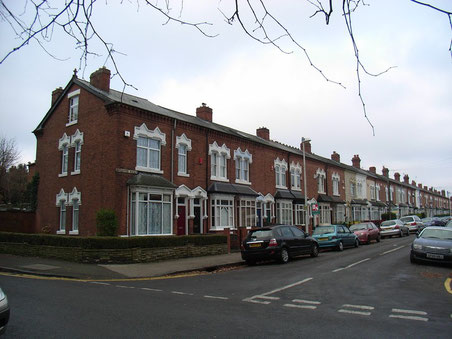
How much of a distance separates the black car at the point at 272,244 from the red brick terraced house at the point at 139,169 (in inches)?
229

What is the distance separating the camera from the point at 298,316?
6.68 metres

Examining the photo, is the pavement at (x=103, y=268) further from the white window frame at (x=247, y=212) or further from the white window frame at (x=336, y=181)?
the white window frame at (x=336, y=181)

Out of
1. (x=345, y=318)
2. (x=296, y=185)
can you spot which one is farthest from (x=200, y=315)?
(x=296, y=185)

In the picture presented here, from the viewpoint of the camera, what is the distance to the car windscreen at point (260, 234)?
1585 cm

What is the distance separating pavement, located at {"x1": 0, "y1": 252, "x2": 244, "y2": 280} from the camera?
40.7 ft

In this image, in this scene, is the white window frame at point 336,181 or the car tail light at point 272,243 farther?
the white window frame at point 336,181

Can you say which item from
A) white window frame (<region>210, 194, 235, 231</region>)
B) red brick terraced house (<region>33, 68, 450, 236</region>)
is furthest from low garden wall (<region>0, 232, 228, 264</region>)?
white window frame (<region>210, 194, 235, 231</region>)

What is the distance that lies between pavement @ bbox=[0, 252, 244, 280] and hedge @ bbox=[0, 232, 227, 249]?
2.59 ft

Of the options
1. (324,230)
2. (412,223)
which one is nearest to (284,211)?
(324,230)

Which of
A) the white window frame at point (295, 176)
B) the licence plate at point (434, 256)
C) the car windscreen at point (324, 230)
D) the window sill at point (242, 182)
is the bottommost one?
the licence plate at point (434, 256)

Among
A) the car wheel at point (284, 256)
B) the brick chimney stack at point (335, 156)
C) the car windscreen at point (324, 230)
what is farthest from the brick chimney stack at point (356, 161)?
the car wheel at point (284, 256)

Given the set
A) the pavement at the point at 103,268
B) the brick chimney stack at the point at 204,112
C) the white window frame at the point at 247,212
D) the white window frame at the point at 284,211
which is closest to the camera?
the pavement at the point at 103,268

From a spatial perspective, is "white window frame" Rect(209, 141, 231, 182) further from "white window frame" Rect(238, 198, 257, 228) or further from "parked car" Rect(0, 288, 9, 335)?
"parked car" Rect(0, 288, 9, 335)

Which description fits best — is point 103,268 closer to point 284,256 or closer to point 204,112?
point 284,256
